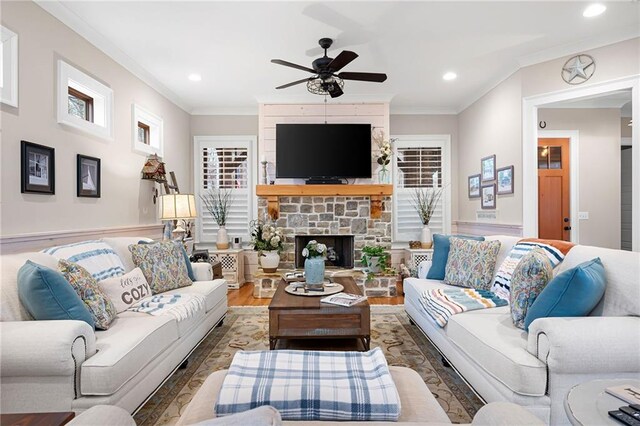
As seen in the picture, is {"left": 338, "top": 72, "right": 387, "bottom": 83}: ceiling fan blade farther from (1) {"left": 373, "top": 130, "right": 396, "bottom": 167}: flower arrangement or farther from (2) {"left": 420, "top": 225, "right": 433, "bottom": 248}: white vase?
(2) {"left": 420, "top": 225, "right": 433, "bottom": 248}: white vase

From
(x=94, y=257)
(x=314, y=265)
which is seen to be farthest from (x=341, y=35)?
(x=94, y=257)

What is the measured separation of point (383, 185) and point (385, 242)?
2.87 feet

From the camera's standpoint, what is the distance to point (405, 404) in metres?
1.02

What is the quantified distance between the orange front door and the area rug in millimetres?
3126

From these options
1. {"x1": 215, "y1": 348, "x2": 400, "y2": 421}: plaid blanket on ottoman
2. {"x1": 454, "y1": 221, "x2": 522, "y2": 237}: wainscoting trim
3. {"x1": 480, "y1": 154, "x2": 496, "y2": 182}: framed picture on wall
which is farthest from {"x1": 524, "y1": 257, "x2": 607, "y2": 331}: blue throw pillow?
{"x1": 480, "y1": 154, "x2": 496, "y2": 182}: framed picture on wall

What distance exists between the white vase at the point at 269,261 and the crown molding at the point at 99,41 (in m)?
2.64

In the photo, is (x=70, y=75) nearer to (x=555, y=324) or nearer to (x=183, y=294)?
(x=183, y=294)

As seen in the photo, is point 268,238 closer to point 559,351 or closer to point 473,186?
point 473,186

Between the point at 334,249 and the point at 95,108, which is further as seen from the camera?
the point at 334,249

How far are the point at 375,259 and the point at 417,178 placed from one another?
1.77 meters

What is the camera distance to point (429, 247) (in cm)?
516

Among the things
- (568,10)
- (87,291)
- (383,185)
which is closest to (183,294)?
(87,291)

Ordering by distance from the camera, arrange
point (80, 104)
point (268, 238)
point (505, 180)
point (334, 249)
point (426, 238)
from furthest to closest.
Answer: point (426, 238)
point (334, 249)
point (268, 238)
point (505, 180)
point (80, 104)

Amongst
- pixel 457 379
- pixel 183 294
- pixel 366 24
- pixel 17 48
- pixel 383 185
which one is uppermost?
pixel 366 24
